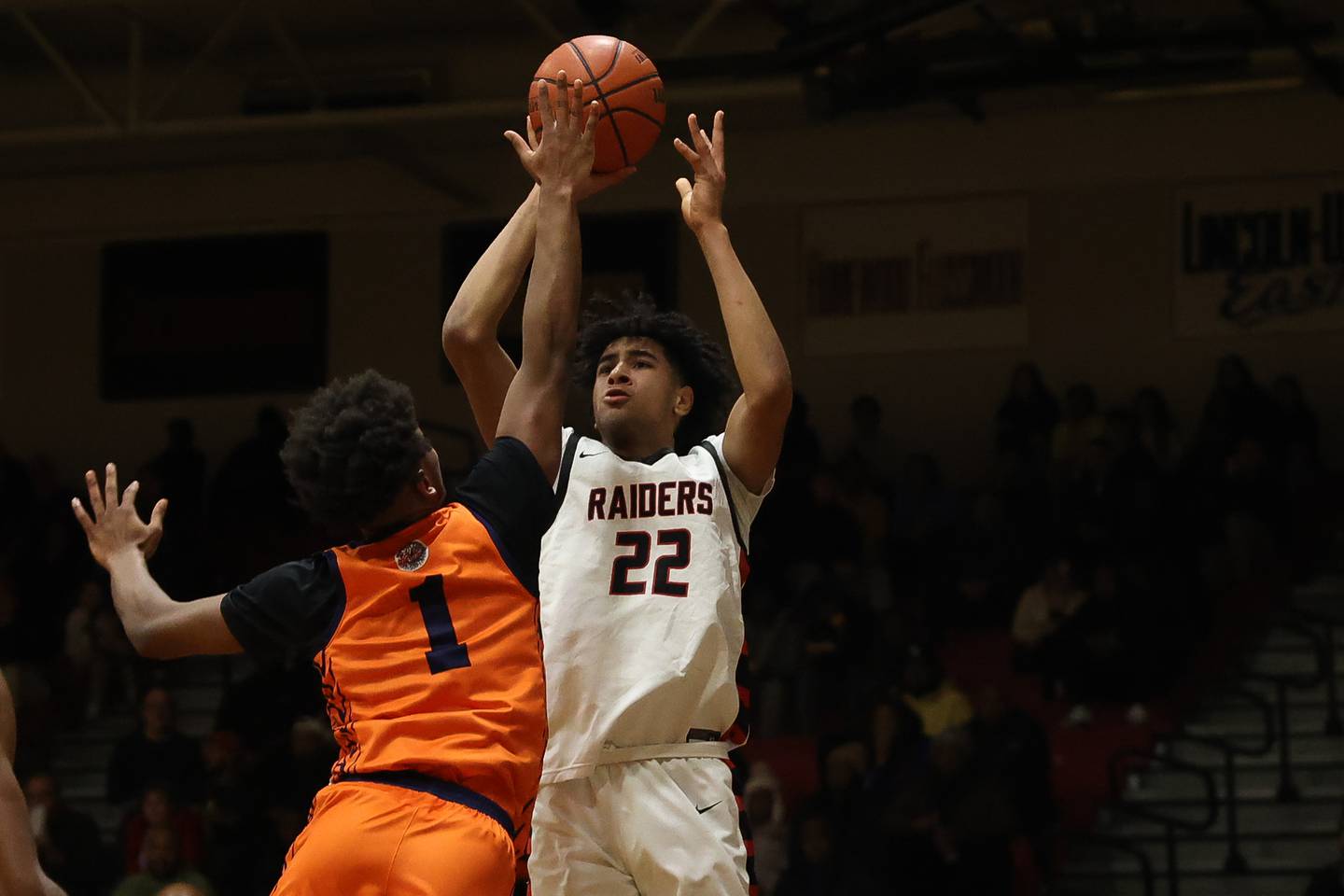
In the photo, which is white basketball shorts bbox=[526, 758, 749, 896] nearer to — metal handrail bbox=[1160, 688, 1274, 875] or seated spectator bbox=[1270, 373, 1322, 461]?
metal handrail bbox=[1160, 688, 1274, 875]

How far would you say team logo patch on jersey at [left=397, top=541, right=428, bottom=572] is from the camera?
154 inches

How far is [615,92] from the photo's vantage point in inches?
197

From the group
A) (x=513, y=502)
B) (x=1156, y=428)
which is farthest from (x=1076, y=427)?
(x=513, y=502)

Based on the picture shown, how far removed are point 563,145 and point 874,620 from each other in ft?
28.3

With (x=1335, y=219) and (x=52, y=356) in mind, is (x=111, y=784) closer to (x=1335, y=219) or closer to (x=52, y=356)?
(x=52, y=356)

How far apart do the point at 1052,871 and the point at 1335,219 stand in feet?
21.8

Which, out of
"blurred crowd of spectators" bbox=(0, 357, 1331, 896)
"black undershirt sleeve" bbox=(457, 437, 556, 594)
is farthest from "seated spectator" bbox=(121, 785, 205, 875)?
"black undershirt sleeve" bbox=(457, 437, 556, 594)

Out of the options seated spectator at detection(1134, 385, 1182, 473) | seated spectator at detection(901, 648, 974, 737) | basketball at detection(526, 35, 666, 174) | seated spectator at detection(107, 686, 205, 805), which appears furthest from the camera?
seated spectator at detection(1134, 385, 1182, 473)

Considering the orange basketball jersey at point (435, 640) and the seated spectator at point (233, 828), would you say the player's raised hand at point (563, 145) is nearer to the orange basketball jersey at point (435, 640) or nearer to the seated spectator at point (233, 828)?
the orange basketball jersey at point (435, 640)

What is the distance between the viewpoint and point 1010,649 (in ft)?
42.2

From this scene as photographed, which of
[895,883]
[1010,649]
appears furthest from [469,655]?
[1010,649]

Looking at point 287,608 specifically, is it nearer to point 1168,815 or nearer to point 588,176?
point 588,176

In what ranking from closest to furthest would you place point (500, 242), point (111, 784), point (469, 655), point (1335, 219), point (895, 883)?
point (469, 655)
point (500, 242)
point (895, 883)
point (111, 784)
point (1335, 219)

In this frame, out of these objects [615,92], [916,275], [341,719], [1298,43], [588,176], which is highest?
[1298,43]
